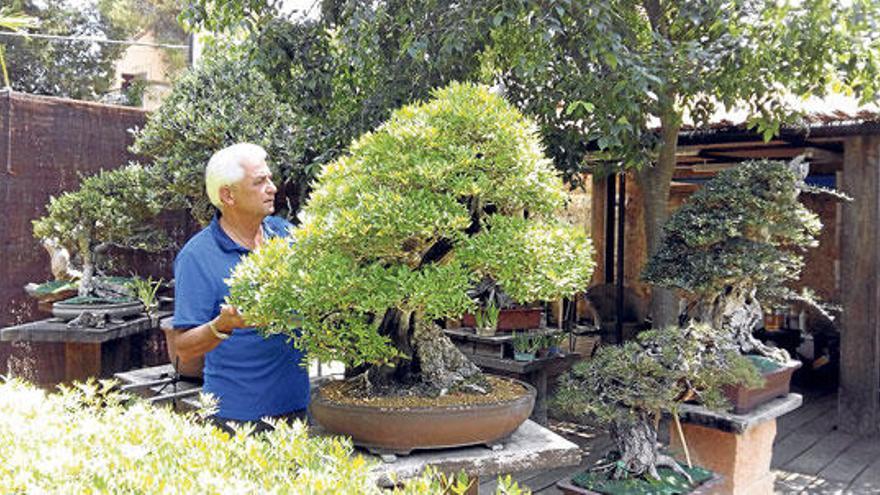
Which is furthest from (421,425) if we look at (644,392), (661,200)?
(661,200)

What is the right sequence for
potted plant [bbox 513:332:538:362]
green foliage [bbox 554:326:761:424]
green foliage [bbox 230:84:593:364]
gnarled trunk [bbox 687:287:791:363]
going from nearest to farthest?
green foliage [bbox 230:84:593:364]
green foliage [bbox 554:326:761:424]
gnarled trunk [bbox 687:287:791:363]
potted plant [bbox 513:332:538:362]

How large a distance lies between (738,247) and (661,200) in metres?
1.22

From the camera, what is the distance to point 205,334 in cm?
190

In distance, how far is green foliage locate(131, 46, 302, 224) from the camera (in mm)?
4516

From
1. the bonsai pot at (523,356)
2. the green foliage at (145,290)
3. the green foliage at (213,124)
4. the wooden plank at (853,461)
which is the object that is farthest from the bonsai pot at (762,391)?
the green foliage at (145,290)

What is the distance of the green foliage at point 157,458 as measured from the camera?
1207mm

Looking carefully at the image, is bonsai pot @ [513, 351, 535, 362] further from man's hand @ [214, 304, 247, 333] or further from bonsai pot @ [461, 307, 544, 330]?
man's hand @ [214, 304, 247, 333]

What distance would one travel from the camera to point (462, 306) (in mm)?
1766

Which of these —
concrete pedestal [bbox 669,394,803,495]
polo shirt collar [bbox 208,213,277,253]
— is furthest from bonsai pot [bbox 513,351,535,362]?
polo shirt collar [bbox 208,213,277,253]

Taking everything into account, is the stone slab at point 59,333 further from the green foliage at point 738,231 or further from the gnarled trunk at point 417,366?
the green foliage at point 738,231

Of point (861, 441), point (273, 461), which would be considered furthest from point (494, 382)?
point (861, 441)

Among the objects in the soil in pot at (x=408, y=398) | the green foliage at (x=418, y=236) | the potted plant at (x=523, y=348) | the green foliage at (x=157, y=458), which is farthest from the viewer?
the potted plant at (x=523, y=348)

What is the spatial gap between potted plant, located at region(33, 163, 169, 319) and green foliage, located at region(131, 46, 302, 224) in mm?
233

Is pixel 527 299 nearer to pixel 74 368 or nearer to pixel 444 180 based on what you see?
pixel 444 180
